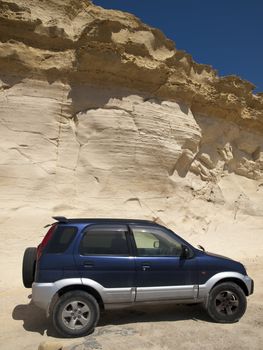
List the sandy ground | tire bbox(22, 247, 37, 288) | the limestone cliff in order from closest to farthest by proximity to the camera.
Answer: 1. the sandy ground
2. tire bbox(22, 247, 37, 288)
3. the limestone cliff

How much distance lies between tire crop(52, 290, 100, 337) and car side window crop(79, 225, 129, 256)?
0.61 meters

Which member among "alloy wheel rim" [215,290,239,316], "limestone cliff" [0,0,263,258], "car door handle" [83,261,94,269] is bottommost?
"alloy wheel rim" [215,290,239,316]

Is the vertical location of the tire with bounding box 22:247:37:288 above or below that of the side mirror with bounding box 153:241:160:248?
below

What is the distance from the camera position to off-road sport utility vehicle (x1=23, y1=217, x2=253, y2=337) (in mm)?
5223

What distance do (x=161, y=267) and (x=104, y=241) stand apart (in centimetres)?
90

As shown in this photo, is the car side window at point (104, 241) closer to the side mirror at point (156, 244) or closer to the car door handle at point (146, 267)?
the car door handle at point (146, 267)

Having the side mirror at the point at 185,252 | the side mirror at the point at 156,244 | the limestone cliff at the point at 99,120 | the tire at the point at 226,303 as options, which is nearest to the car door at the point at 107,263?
the side mirror at the point at 156,244

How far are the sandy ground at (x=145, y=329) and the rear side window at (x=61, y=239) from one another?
113cm

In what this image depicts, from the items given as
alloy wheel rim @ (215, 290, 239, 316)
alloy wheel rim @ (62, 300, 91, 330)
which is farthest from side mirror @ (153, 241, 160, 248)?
alloy wheel rim @ (62, 300, 91, 330)

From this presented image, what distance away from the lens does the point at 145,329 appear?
546cm

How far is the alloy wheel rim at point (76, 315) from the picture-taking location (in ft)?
17.0

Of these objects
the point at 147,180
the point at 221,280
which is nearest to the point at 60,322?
the point at 221,280

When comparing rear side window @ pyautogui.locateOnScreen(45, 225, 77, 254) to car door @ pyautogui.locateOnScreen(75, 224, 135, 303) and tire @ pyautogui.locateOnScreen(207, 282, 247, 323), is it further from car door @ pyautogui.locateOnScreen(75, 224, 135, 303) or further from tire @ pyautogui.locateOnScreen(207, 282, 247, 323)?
tire @ pyautogui.locateOnScreen(207, 282, 247, 323)

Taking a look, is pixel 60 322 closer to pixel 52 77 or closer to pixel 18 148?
pixel 18 148
